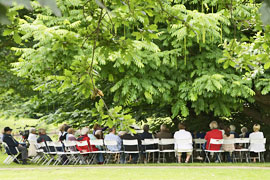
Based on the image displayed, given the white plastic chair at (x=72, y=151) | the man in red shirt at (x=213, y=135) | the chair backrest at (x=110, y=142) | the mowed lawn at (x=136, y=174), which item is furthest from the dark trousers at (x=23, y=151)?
the man in red shirt at (x=213, y=135)

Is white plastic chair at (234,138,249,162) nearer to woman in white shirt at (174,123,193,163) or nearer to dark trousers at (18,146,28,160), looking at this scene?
woman in white shirt at (174,123,193,163)

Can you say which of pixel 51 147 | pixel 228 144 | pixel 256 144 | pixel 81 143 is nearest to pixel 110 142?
pixel 81 143

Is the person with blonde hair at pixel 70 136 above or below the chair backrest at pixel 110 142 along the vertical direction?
above

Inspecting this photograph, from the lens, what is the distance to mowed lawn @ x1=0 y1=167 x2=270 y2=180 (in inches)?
446

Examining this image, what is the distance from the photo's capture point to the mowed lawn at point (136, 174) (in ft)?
37.2

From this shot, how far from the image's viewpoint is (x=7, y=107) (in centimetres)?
2480

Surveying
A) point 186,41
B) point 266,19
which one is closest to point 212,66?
point 186,41

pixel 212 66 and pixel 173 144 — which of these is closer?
pixel 212 66

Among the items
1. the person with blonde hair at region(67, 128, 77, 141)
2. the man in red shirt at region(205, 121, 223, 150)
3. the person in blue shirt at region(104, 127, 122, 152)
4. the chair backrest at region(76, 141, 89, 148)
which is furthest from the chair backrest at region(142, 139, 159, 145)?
the person with blonde hair at region(67, 128, 77, 141)

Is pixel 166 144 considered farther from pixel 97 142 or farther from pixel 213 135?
pixel 97 142

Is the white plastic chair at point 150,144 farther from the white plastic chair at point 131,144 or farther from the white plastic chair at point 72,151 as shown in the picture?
the white plastic chair at point 72,151

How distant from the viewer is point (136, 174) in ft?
39.0

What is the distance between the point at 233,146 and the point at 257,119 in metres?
4.22

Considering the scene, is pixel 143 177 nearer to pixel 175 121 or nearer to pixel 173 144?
pixel 173 144
